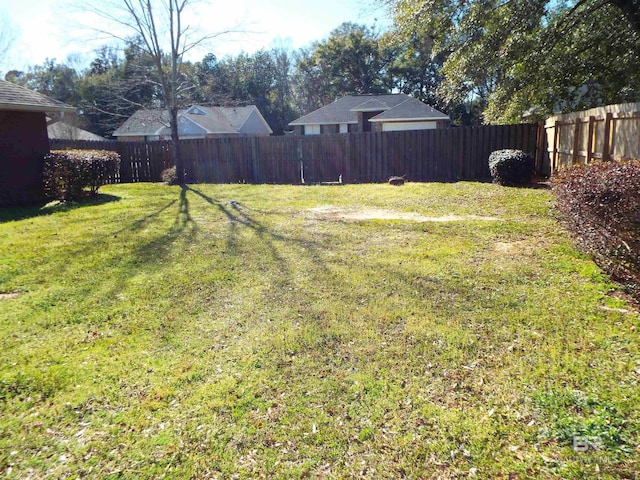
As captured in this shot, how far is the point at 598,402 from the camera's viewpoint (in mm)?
2727

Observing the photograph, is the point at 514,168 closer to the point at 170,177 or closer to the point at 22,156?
the point at 170,177

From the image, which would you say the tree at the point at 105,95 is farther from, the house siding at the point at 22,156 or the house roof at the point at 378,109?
the house siding at the point at 22,156

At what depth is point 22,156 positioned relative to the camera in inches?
448

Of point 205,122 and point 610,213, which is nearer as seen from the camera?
point 610,213

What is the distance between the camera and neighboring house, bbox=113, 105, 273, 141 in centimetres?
3147

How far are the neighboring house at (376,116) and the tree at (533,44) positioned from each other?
399 inches

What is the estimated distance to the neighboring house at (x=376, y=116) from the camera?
24609mm

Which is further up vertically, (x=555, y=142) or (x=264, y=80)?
(x=264, y=80)

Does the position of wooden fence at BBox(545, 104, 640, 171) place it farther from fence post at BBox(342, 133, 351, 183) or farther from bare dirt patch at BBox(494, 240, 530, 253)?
fence post at BBox(342, 133, 351, 183)

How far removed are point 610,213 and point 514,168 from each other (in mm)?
8215

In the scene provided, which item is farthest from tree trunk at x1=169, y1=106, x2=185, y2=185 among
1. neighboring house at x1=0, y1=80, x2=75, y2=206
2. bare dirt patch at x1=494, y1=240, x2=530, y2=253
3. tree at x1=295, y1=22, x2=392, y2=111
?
tree at x1=295, y1=22, x2=392, y2=111

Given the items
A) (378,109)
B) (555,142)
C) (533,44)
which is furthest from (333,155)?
(378,109)

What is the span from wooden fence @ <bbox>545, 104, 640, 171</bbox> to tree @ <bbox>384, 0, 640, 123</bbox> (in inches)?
78.6

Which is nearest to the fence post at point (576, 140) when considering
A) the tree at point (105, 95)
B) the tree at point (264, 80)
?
the tree at point (105, 95)
